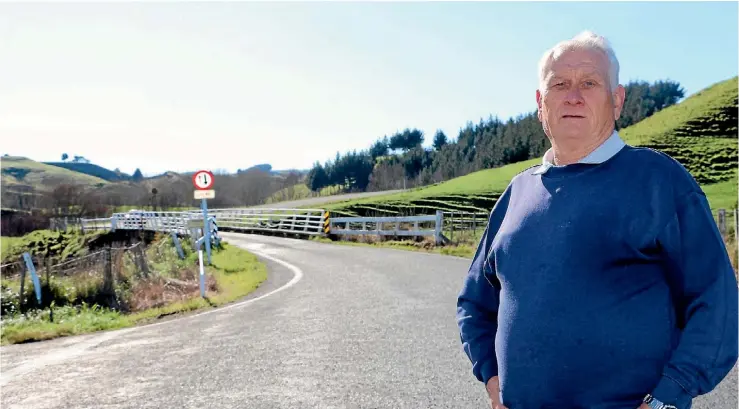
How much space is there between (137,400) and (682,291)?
401 centimetres

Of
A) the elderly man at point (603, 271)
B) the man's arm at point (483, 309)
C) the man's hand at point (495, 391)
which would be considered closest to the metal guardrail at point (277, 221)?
the man's arm at point (483, 309)

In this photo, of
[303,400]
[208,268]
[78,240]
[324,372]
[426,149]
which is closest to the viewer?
[303,400]

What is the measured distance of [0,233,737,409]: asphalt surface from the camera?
4.30m

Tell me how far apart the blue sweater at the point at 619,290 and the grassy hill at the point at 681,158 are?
44831mm

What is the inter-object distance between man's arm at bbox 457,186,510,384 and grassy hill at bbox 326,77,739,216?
44.6 meters

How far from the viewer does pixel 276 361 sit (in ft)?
17.5

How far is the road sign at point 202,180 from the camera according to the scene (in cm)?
1384

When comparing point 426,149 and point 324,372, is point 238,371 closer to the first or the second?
point 324,372

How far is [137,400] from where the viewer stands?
435cm

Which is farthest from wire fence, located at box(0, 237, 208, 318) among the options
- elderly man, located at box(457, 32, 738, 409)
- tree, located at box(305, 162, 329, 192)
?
tree, located at box(305, 162, 329, 192)

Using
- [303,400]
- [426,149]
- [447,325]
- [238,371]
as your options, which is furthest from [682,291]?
[426,149]

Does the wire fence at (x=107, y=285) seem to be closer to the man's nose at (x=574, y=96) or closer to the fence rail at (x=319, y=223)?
the fence rail at (x=319, y=223)

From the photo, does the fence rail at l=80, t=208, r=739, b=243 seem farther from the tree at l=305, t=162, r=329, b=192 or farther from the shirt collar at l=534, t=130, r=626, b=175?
the tree at l=305, t=162, r=329, b=192

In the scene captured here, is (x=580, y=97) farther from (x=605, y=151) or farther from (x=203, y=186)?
(x=203, y=186)
